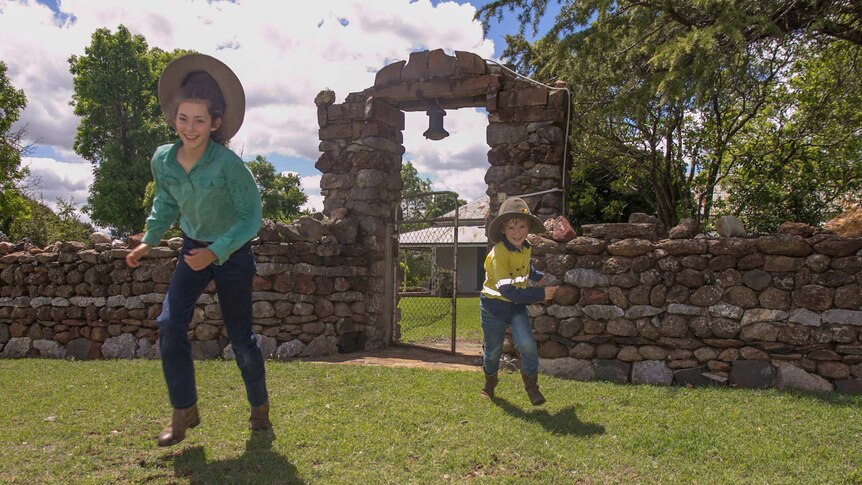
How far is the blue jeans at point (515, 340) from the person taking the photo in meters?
4.46

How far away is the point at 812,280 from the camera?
17.1 feet

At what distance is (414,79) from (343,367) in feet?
13.0

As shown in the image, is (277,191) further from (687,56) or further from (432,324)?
(687,56)

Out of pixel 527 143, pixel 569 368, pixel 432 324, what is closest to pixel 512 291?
pixel 569 368

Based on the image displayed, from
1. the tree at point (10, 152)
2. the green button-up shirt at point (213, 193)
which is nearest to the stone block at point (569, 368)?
the green button-up shirt at point (213, 193)

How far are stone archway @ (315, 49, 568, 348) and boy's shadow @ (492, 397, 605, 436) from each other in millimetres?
3157

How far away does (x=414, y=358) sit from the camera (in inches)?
295

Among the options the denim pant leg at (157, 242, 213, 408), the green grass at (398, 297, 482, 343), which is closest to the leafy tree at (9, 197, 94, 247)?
the green grass at (398, 297, 482, 343)

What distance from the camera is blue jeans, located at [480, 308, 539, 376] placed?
4.46 meters

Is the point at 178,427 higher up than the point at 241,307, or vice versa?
the point at 241,307

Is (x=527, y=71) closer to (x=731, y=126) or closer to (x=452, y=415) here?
(x=731, y=126)

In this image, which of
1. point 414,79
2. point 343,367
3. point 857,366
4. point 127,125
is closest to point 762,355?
point 857,366

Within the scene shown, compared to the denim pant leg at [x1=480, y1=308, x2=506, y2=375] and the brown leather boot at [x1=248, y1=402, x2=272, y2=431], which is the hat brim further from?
the brown leather boot at [x1=248, y1=402, x2=272, y2=431]

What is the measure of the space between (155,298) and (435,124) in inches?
167
